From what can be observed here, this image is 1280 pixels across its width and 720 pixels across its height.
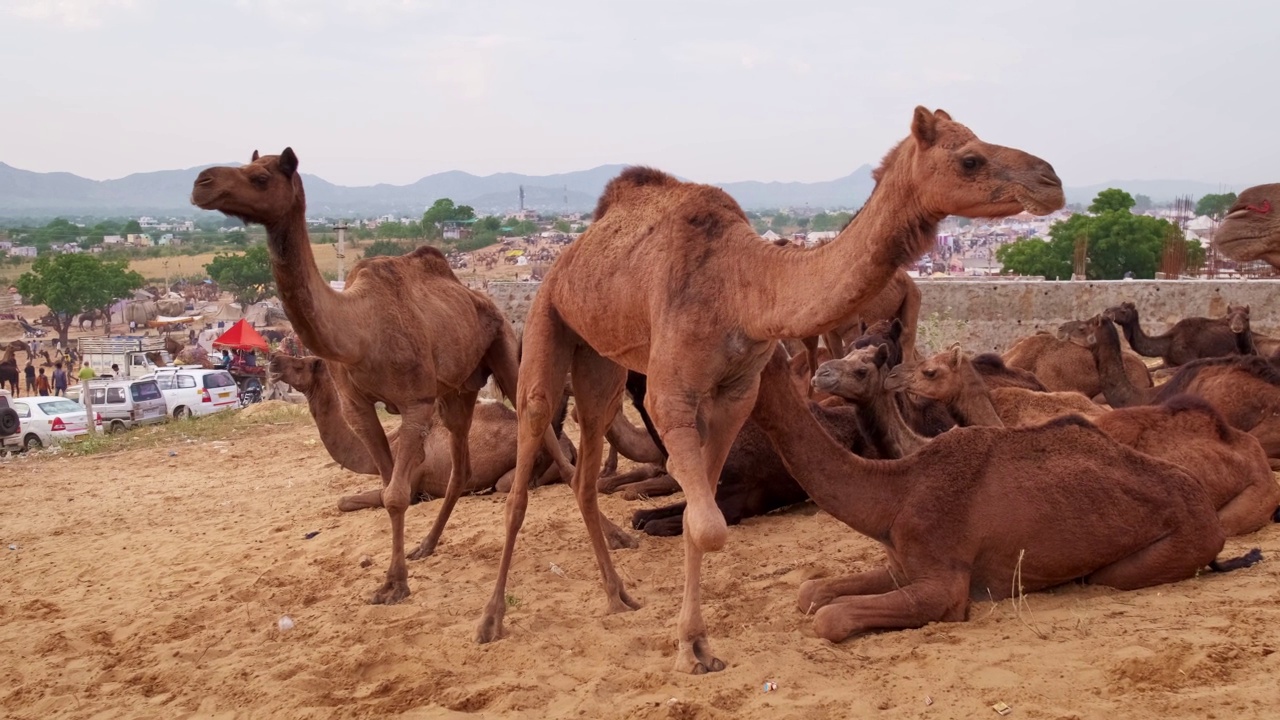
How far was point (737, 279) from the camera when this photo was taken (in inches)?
207

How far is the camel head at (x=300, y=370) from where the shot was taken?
10391 millimetres

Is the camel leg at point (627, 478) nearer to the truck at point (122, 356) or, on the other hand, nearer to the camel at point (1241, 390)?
the camel at point (1241, 390)

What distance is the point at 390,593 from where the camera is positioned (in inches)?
281

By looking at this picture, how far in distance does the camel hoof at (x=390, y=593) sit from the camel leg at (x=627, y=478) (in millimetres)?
3383

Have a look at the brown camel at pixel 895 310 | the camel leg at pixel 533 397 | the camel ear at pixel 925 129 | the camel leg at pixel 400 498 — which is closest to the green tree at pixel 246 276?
the brown camel at pixel 895 310

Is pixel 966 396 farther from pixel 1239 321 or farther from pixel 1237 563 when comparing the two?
pixel 1239 321

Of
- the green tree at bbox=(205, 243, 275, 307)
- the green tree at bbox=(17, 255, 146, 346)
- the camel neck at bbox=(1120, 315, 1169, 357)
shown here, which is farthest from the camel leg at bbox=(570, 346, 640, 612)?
the green tree at bbox=(205, 243, 275, 307)

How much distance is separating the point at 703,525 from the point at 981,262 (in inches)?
2836

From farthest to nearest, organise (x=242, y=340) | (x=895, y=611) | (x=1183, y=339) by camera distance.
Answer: (x=242, y=340), (x=1183, y=339), (x=895, y=611)

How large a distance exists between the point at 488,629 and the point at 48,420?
17845mm

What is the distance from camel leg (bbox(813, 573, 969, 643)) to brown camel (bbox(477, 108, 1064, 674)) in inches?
27.2

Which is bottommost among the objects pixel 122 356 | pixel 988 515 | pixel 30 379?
pixel 30 379

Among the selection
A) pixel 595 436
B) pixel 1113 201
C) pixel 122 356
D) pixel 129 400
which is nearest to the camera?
pixel 595 436

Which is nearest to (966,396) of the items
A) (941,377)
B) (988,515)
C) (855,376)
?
(941,377)
